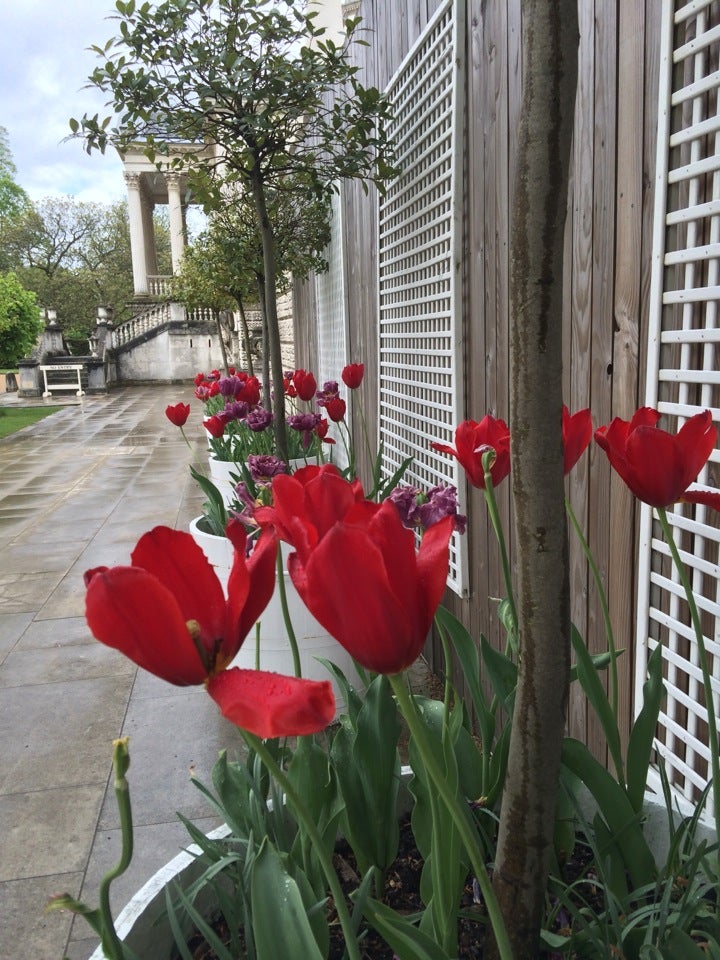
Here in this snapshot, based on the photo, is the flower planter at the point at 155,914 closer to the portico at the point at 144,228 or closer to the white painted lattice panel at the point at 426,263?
the white painted lattice panel at the point at 426,263

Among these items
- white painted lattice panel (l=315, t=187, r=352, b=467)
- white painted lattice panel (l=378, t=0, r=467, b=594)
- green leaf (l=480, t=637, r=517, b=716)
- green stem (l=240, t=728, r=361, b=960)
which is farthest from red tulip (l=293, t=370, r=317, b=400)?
green stem (l=240, t=728, r=361, b=960)

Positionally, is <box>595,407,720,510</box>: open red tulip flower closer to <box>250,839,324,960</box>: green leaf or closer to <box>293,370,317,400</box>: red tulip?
<box>250,839,324,960</box>: green leaf

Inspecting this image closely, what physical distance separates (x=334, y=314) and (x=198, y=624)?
5612 millimetres

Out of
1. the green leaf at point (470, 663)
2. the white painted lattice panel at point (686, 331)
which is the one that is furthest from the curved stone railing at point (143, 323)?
the green leaf at point (470, 663)

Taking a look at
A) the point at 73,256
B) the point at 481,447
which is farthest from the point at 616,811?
the point at 73,256

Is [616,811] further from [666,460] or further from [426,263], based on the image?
[426,263]

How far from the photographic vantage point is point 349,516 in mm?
610

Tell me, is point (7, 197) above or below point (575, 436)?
above

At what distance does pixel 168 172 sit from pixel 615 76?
2927mm

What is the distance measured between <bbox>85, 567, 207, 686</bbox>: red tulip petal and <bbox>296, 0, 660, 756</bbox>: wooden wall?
3.81 ft

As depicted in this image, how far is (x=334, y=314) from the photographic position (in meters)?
6.00

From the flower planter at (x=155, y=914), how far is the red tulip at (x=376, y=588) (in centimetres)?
57

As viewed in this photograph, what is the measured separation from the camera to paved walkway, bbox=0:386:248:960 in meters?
1.95

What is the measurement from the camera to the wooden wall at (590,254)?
1.43 metres
